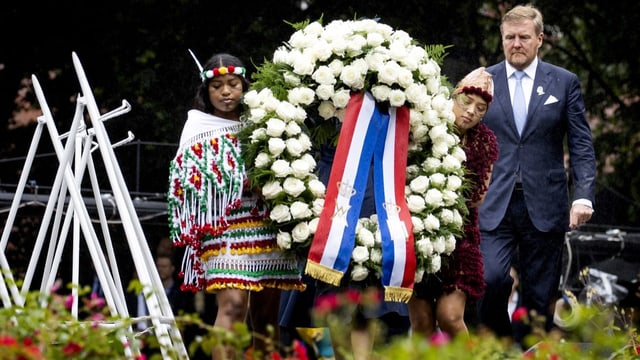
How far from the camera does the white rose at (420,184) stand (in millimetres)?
7395

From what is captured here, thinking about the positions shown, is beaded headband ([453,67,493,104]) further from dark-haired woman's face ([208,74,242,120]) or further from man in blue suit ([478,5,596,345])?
dark-haired woman's face ([208,74,242,120])

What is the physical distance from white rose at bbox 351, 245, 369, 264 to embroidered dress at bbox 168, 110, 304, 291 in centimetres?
37

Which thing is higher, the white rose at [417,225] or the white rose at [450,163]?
the white rose at [450,163]

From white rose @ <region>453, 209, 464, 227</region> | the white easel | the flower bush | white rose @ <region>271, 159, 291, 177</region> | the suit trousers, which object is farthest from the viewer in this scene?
the suit trousers

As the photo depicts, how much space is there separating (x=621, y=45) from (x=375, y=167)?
10307 mm

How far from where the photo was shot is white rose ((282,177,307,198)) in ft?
23.0

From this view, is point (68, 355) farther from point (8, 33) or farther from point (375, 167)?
point (8, 33)

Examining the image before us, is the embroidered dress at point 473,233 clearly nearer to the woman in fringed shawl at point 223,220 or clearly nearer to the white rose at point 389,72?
the white rose at point 389,72

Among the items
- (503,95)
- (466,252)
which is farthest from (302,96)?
(503,95)

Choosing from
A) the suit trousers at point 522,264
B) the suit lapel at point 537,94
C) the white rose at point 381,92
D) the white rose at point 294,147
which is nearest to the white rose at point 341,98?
the white rose at point 381,92

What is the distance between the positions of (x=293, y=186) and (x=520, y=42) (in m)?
2.52

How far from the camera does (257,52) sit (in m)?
14.7

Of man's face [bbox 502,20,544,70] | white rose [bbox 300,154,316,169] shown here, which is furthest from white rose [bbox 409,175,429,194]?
man's face [bbox 502,20,544,70]

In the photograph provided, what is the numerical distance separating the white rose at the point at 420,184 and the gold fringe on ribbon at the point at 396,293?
0.55 m
